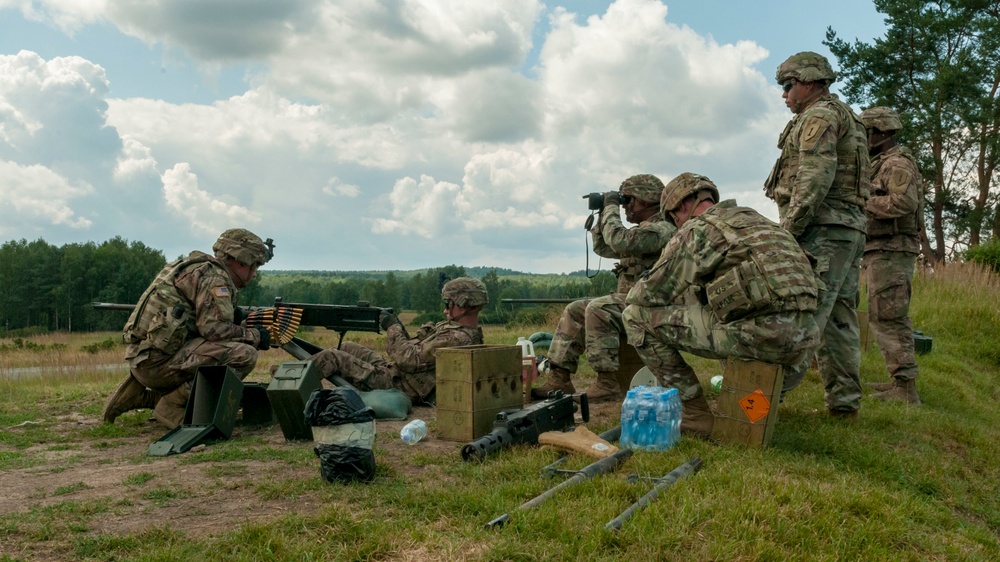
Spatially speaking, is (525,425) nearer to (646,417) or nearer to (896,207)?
(646,417)

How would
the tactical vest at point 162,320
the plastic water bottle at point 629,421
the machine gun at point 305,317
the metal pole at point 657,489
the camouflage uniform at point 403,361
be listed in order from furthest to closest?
1. the machine gun at point 305,317
2. the camouflage uniform at point 403,361
3. the tactical vest at point 162,320
4. the plastic water bottle at point 629,421
5. the metal pole at point 657,489

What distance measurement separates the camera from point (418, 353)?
802 centimetres

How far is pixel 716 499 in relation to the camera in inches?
167

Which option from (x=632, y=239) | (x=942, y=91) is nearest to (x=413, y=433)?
(x=632, y=239)

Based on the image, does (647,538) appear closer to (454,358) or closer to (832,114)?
(454,358)

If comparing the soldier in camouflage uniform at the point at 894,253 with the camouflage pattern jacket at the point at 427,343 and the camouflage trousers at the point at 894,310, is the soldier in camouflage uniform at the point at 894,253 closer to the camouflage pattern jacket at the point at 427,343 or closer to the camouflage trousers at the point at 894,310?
the camouflage trousers at the point at 894,310

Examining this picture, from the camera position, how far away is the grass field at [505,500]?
12.3 feet

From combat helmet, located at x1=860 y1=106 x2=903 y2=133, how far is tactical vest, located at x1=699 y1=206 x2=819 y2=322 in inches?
135

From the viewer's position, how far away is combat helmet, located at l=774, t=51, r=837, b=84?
6.91 meters

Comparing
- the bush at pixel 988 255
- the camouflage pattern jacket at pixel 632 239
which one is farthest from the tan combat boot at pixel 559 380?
the bush at pixel 988 255

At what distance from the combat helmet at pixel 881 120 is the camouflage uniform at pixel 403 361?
4.70 m

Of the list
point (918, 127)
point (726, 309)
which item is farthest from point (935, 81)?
point (726, 309)

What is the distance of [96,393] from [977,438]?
1009 cm

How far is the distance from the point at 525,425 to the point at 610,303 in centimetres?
211
